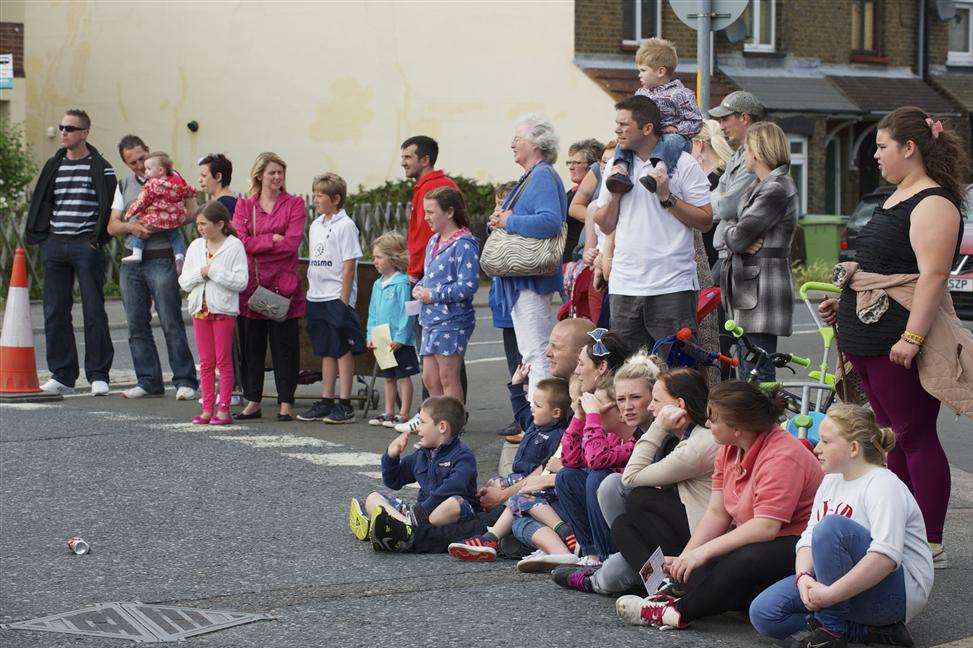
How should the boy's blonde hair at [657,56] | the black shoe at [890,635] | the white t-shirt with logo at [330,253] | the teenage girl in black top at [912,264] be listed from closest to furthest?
the black shoe at [890,635]
the teenage girl in black top at [912,264]
the boy's blonde hair at [657,56]
the white t-shirt with logo at [330,253]

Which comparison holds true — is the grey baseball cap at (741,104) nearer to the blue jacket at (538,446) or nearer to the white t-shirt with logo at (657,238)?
the white t-shirt with logo at (657,238)

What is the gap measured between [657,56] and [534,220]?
1416 millimetres

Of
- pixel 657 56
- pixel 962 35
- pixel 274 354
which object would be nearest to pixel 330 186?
pixel 274 354

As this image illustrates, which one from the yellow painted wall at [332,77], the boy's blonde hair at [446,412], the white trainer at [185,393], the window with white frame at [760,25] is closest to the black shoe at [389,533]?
the boy's blonde hair at [446,412]

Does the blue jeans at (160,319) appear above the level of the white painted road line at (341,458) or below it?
above

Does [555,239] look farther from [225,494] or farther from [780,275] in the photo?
[225,494]

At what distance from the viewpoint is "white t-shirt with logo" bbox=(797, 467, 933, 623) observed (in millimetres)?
5484

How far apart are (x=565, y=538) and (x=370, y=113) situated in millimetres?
23570

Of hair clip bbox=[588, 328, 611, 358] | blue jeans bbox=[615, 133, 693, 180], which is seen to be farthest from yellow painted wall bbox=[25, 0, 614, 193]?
hair clip bbox=[588, 328, 611, 358]

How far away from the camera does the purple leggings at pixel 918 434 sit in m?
6.69

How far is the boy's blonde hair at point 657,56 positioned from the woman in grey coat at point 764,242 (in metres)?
0.62

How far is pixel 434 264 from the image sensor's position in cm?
1028

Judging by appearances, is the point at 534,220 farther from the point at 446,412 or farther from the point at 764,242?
the point at 446,412

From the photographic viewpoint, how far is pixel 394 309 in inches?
438
